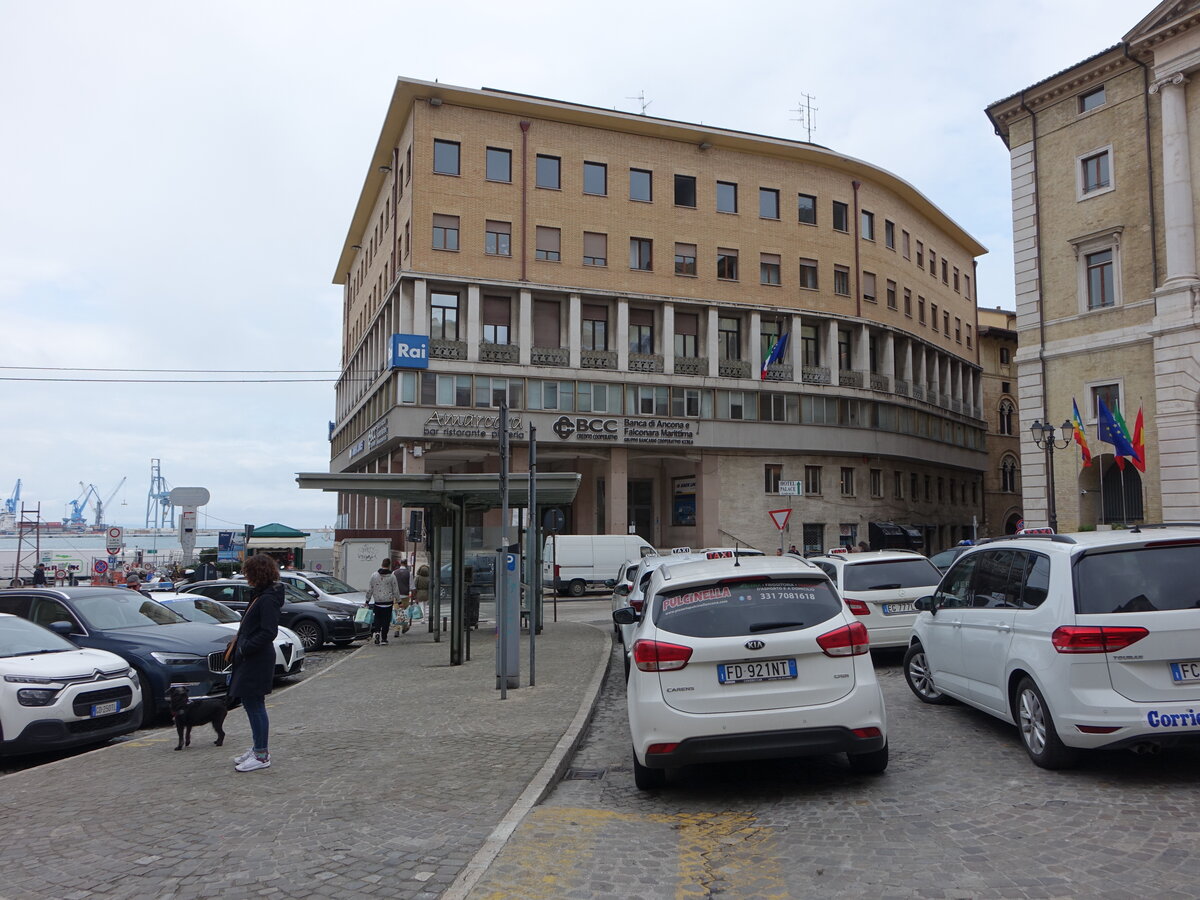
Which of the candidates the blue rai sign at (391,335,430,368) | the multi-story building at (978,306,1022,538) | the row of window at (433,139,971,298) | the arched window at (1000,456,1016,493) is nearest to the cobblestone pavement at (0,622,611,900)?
the blue rai sign at (391,335,430,368)

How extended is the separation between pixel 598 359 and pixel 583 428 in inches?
132

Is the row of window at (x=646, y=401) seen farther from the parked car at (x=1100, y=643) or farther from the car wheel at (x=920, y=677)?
the parked car at (x=1100, y=643)

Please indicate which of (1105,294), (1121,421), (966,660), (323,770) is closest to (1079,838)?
(966,660)

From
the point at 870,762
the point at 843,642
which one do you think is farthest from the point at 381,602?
the point at 843,642

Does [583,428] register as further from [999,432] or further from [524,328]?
[999,432]

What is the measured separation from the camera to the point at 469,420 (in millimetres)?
40719

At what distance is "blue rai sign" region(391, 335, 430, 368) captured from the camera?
39719 millimetres

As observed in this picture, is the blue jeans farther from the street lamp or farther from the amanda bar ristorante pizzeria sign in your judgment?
the amanda bar ristorante pizzeria sign

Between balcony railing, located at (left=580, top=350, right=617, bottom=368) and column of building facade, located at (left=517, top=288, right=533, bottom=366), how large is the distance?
2.60 metres

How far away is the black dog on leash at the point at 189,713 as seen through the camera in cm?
843

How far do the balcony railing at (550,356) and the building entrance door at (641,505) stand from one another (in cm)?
950

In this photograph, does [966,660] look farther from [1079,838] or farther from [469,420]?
[469,420]

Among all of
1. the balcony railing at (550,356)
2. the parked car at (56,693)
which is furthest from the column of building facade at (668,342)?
the parked car at (56,693)

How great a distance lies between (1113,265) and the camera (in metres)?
31.3
